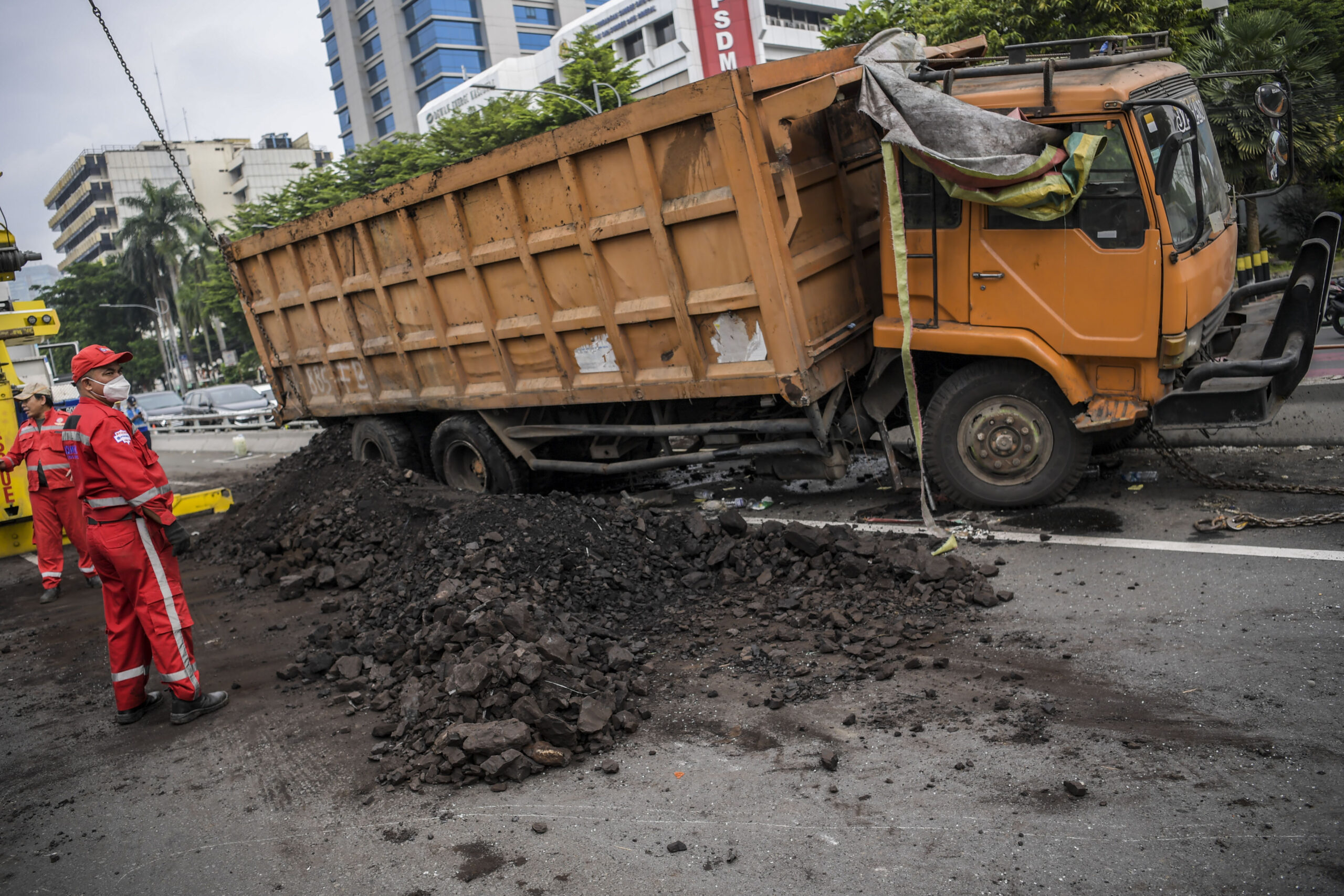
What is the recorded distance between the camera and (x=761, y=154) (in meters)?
5.50

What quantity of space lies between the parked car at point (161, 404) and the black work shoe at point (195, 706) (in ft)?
78.8

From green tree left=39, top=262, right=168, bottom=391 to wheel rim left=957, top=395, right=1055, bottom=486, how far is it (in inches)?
2801

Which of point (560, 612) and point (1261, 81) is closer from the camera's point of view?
point (560, 612)

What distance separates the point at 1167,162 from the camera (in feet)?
16.8

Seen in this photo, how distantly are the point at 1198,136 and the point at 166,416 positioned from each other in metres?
25.3

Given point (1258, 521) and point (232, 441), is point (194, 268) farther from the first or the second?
point (1258, 521)

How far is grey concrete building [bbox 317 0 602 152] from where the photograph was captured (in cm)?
7050

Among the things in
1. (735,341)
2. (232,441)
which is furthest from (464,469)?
(232,441)

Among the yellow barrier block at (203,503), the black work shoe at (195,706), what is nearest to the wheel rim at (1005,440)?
→ the black work shoe at (195,706)

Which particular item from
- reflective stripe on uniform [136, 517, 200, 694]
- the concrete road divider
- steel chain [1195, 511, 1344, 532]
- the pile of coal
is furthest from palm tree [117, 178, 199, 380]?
steel chain [1195, 511, 1344, 532]

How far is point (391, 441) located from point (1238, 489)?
23.0ft

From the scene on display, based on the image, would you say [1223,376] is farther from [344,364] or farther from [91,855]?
[344,364]

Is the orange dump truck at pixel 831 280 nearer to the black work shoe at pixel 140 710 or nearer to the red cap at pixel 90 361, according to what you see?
the red cap at pixel 90 361

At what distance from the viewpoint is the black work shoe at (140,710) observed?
4746 millimetres
